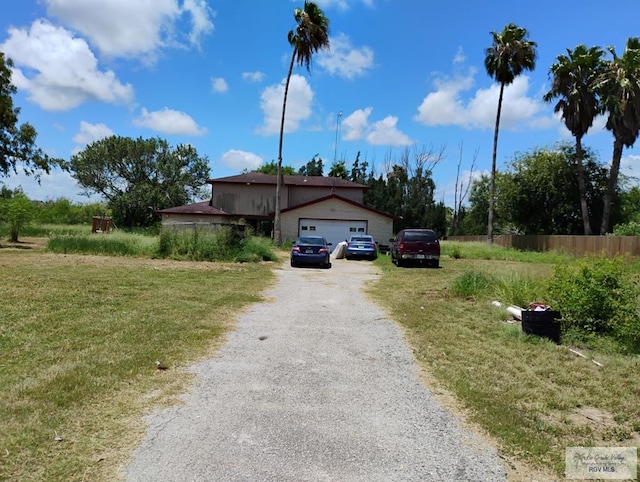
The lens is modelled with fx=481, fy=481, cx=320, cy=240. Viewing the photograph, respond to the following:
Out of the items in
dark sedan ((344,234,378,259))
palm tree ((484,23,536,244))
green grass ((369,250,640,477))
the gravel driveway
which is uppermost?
palm tree ((484,23,536,244))

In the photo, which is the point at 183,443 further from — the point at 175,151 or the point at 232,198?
the point at 175,151

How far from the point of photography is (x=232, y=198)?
138ft

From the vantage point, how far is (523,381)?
573 cm

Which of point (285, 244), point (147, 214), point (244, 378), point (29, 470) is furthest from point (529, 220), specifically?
point (29, 470)

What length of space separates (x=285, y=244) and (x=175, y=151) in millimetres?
27526

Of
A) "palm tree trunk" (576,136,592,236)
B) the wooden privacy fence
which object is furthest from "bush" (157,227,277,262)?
"palm tree trunk" (576,136,592,236)

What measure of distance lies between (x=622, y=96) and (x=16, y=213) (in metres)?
39.8

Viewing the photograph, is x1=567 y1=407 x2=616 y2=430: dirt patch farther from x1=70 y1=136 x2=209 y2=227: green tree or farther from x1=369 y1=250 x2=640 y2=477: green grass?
x1=70 y1=136 x2=209 y2=227: green tree

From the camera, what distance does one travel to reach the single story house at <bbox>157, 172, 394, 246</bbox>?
121 feet

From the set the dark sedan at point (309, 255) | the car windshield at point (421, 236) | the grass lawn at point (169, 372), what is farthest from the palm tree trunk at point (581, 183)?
the grass lawn at point (169, 372)

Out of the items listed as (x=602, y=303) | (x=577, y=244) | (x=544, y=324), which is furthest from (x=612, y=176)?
(x=544, y=324)

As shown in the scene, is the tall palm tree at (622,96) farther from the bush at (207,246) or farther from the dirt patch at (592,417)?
the dirt patch at (592,417)

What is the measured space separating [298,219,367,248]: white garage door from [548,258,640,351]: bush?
2861 cm

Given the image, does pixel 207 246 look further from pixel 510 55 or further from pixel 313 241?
pixel 510 55
